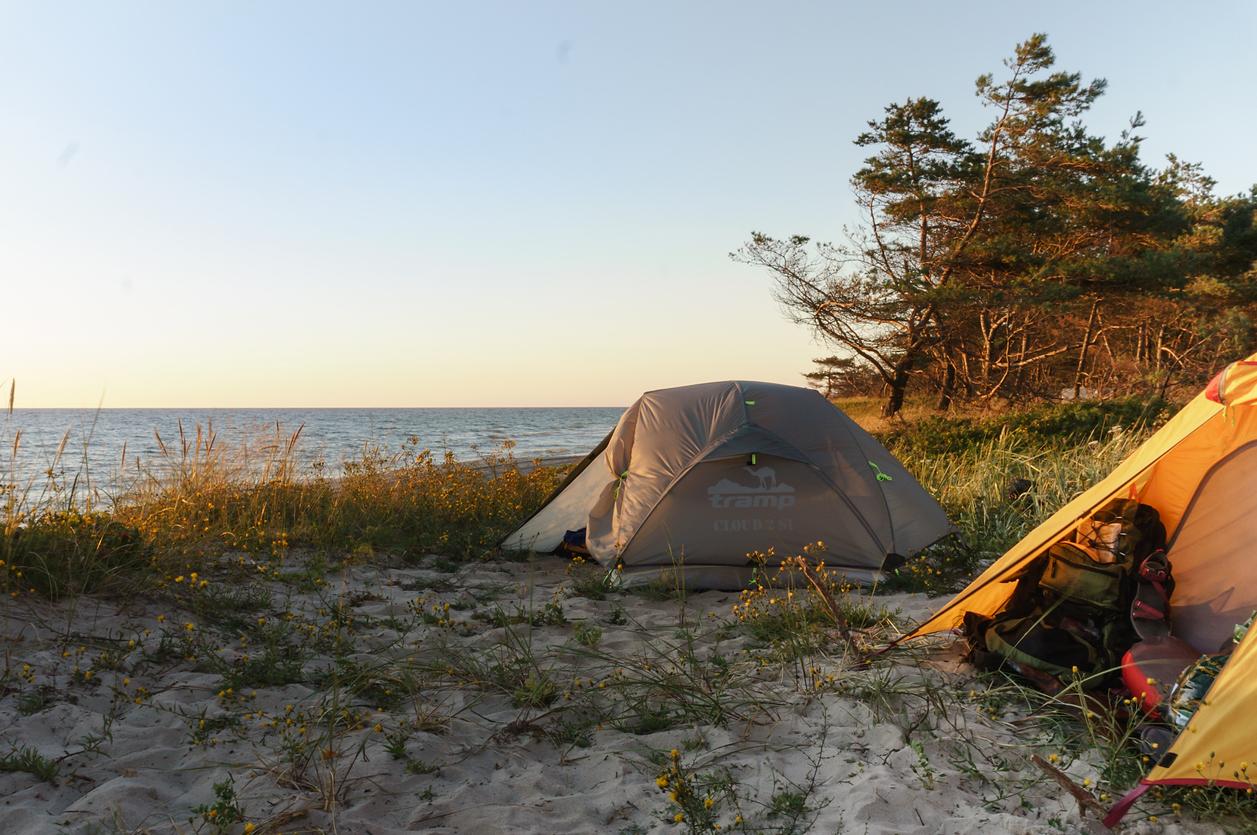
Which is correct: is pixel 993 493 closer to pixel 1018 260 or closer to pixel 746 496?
pixel 746 496

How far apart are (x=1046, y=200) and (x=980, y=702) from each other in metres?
18.6

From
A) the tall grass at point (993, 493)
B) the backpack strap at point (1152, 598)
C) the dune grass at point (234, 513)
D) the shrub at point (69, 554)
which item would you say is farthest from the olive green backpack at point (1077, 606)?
the shrub at point (69, 554)

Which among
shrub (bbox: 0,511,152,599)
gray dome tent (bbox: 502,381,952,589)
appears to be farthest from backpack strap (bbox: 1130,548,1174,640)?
shrub (bbox: 0,511,152,599)

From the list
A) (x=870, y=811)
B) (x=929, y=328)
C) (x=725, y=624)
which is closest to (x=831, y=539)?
(x=725, y=624)

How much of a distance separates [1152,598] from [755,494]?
282 cm

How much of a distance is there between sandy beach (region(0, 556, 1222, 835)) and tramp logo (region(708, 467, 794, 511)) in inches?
61.6

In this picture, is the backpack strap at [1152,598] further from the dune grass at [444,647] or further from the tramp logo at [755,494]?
the tramp logo at [755,494]

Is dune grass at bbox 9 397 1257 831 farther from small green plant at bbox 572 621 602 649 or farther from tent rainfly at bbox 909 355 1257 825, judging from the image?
tent rainfly at bbox 909 355 1257 825

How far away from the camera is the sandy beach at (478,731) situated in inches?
102

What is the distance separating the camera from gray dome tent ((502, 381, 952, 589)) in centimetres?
591

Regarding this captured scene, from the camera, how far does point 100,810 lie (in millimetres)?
2523

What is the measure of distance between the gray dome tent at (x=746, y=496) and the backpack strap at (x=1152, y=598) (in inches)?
90.9

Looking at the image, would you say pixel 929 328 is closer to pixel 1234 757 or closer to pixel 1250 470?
pixel 1250 470

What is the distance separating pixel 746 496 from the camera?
5996 mm
